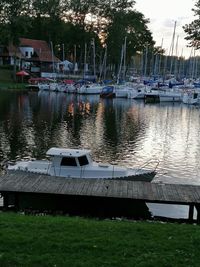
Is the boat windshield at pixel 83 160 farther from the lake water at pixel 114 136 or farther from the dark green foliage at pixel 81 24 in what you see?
the dark green foliage at pixel 81 24

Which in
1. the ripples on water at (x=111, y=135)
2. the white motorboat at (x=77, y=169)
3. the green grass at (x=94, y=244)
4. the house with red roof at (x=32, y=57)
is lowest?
the ripples on water at (x=111, y=135)

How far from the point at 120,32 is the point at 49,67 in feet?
86.8

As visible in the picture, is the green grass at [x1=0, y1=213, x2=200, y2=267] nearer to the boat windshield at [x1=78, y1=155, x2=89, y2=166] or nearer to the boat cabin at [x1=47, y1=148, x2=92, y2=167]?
the boat cabin at [x1=47, y1=148, x2=92, y2=167]

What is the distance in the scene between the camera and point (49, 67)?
454 feet

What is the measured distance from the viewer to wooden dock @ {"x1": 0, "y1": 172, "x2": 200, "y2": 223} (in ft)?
68.4

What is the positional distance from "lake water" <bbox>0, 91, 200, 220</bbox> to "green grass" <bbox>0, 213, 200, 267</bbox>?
9040 millimetres

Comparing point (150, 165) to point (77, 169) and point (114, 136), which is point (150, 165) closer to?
point (77, 169)

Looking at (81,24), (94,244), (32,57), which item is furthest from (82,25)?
(94,244)

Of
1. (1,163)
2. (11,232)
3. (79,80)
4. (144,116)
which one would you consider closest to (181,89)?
(79,80)

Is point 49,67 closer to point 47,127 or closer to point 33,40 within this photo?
point 33,40

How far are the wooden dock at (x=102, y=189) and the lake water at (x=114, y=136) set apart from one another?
→ 4.88ft

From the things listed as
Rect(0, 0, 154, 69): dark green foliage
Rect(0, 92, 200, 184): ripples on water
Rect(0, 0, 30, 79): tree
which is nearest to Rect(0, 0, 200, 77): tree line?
Rect(0, 0, 154, 69): dark green foliage

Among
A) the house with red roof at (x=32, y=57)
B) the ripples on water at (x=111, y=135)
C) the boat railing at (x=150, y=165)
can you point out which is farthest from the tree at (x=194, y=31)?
the house with red roof at (x=32, y=57)

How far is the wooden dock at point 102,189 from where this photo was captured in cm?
2086
